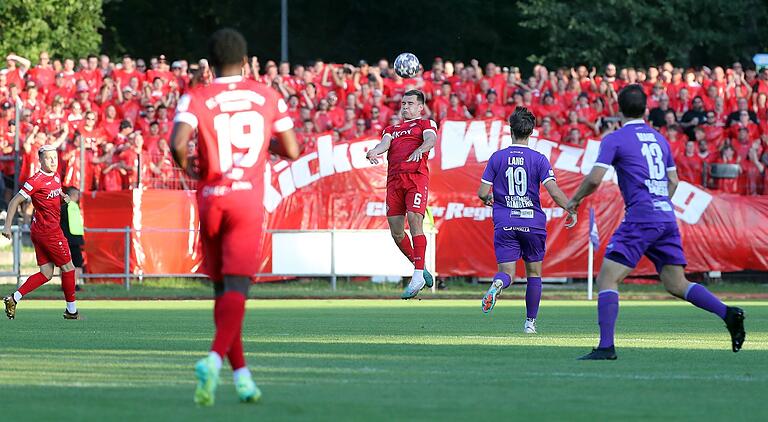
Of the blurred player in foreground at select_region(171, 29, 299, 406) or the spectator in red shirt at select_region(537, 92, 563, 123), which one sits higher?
the spectator in red shirt at select_region(537, 92, 563, 123)

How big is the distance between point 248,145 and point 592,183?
3383mm

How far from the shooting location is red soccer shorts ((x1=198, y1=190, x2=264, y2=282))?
845 cm

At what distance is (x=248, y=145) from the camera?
8703 mm

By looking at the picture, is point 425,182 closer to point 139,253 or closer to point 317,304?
point 317,304

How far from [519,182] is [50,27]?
3081 cm

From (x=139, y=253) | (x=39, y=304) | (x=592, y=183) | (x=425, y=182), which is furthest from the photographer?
(x=139, y=253)

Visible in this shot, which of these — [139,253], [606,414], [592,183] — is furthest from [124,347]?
[139,253]

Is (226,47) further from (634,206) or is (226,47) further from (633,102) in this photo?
(634,206)

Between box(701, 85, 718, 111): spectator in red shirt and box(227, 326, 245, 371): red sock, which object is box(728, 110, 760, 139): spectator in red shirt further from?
box(227, 326, 245, 371): red sock

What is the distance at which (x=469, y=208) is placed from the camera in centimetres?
2770

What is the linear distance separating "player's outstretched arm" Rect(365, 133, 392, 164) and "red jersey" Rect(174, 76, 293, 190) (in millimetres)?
8130

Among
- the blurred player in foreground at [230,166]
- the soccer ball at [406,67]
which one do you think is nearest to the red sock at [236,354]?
the blurred player in foreground at [230,166]

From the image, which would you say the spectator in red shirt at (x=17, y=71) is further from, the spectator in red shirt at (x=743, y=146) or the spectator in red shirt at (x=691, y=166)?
the spectator in red shirt at (x=743, y=146)

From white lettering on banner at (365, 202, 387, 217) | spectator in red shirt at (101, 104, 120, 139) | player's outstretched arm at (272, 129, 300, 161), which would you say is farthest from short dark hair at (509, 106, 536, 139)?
→ spectator in red shirt at (101, 104, 120, 139)
